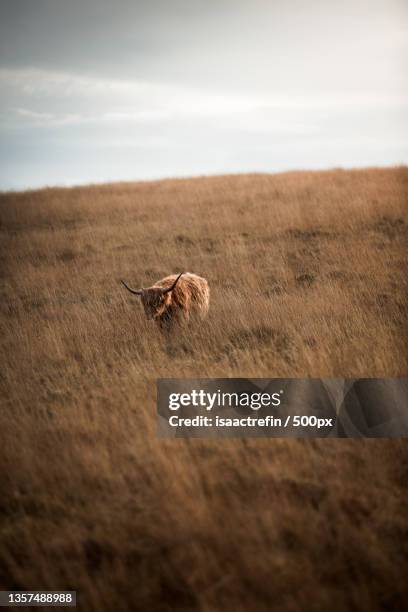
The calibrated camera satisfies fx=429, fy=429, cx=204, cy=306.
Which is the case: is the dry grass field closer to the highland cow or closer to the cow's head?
the highland cow

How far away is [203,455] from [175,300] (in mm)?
3478

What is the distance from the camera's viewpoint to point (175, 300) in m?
6.71

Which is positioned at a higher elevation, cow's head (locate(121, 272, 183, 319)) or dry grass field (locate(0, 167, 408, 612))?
cow's head (locate(121, 272, 183, 319))

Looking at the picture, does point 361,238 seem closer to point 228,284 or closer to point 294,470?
point 228,284

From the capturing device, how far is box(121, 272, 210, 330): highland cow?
21.1 feet

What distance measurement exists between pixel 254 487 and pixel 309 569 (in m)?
0.72

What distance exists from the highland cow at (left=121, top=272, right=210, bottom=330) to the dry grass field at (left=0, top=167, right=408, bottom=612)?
310 millimetres

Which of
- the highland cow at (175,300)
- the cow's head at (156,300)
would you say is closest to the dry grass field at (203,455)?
the highland cow at (175,300)

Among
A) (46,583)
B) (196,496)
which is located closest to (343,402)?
(196,496)

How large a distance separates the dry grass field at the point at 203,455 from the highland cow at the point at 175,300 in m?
0.31

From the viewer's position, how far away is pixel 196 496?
300 centimetres

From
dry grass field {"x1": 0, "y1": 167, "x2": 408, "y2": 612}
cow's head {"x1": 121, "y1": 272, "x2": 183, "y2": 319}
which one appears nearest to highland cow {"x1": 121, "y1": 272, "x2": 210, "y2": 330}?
cow's head {"x1": 121, "y1": 272, "x2": 183, "y2": 319}

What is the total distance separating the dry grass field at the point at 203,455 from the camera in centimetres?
247

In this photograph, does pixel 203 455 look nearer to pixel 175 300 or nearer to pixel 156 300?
pixel 156 300
